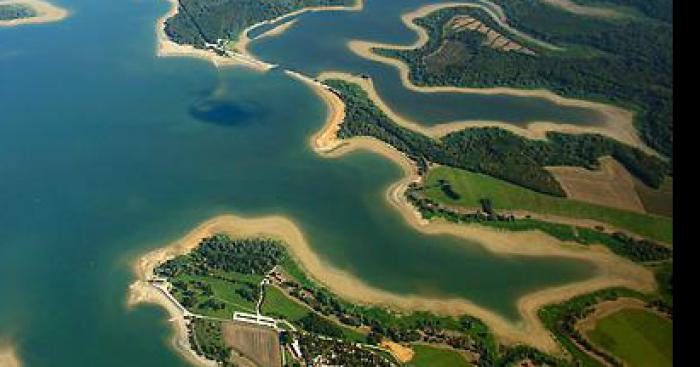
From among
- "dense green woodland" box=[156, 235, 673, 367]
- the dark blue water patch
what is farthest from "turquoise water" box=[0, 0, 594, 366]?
"dense green woodland" box=[156, 235, 673, 367]

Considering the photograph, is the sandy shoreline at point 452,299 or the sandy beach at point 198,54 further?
the sandy beach at point 198,54

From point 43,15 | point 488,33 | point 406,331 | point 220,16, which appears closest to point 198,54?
point 220,16

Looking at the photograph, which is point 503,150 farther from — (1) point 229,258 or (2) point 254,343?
(2) point 254,343

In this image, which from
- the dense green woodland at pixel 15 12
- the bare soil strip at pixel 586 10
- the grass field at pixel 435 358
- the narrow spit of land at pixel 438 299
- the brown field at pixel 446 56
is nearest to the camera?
the grass field at pixel 435 358

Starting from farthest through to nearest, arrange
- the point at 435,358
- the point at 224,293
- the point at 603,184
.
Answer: the point at 603,184, the point at 224,293, the point at 435,358

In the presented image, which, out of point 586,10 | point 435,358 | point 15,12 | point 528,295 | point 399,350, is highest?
point 586,10

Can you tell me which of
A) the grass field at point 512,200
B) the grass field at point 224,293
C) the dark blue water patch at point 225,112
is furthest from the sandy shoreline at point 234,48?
the grass field at point 224,293

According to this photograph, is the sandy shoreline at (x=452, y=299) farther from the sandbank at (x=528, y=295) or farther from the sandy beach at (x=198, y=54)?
the sandy beach at (x=198, y=54)
